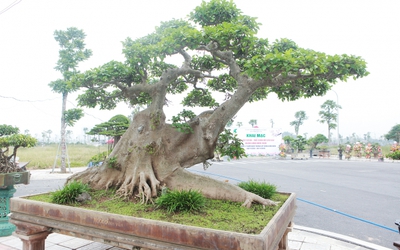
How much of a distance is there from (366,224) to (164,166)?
3505 mm

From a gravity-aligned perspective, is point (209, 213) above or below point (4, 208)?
above

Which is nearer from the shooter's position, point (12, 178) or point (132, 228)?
point (132, 228)

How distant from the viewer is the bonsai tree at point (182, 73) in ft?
9.29

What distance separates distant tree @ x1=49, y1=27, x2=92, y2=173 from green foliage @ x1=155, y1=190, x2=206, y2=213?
31.1ft

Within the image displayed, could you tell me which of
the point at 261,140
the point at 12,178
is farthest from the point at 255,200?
the point at 261,140

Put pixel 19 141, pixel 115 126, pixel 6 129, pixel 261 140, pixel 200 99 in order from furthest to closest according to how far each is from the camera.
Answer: pixel 261 140 < pixel 6 129 < pixel 115 126 < pixel 19 141 < pixel 200 99

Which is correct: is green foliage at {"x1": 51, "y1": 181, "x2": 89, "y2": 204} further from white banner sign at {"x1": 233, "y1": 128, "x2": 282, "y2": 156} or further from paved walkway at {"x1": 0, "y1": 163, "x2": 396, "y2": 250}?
white banner sign at {"x1": 233, "y1": 128, "x2": 282, "y2": 156}

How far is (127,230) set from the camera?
2.08 m

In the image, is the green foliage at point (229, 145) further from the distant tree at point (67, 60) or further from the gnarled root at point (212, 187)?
the distant tree at point (67, 60)

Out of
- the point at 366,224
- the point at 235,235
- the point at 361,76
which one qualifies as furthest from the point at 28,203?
the point at 366,224

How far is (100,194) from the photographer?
316 cm

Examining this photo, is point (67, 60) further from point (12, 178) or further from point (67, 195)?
point (67, 195)

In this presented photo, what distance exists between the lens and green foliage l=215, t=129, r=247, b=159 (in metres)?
3.58

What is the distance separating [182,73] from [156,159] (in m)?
1.16
